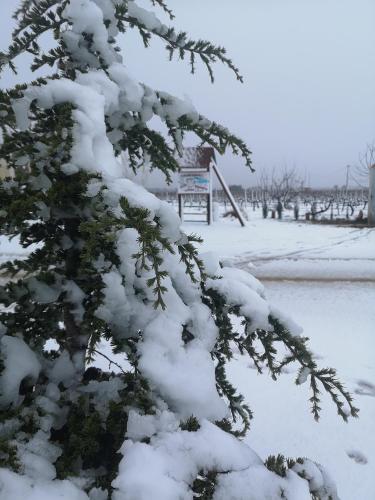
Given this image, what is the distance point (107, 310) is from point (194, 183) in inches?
680

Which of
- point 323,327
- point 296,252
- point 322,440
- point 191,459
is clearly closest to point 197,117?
point 191,459

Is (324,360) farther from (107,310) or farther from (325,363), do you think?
(107,310)

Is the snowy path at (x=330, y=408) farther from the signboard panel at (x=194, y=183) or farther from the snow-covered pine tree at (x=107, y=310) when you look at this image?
the signboard panel at (x=194, y=183)

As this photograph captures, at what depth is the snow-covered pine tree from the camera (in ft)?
3.47

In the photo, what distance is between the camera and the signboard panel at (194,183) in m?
18.0

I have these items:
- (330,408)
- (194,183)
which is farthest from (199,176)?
(330,408)

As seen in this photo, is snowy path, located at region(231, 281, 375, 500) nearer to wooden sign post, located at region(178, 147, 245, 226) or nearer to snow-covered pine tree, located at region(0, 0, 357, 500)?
snow-covered pine tree, located at region(0, 0, 357, 500)

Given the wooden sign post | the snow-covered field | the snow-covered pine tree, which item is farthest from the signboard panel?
the snow-covered pine tree

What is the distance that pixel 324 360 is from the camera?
13.3ft

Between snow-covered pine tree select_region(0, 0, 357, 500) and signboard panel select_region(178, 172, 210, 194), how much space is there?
1643 cm

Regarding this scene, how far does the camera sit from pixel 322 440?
280 centimetres

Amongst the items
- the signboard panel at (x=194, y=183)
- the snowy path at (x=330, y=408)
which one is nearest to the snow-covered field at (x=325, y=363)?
the snowy path at (x=330, y=408)

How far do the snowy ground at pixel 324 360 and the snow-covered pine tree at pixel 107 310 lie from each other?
1.37 meters

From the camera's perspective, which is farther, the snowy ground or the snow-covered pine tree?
the snowy ground
